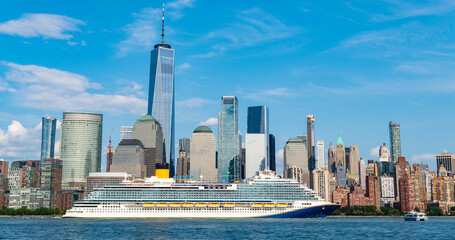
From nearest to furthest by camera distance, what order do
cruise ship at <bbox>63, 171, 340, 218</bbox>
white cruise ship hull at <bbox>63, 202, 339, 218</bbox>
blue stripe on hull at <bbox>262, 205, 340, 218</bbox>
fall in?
blue stripe on hull at <bbox>262, 205, 340, 218</bbox>
white cruise ship hull at <bbox>63, 202, 339, 218</bbox>
cruise ship at <bbox>63, 171, 340, 218</bbox>

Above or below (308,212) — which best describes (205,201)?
above

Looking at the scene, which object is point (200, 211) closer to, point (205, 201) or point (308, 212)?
point (205, 201)

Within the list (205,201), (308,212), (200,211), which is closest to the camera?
(308,212)

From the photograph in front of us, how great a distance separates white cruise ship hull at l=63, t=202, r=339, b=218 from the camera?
6467 inches

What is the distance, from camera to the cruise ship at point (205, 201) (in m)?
165

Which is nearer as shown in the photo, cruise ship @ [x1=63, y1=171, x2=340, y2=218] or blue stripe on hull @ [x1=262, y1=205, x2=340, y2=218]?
blue stripe on hull @ [x1=262, y1=205, x2=340, y2=218]

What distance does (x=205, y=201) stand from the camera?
554 ft

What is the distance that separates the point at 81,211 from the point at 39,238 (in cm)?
7466

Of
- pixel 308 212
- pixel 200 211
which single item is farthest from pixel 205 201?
pixel 308 212

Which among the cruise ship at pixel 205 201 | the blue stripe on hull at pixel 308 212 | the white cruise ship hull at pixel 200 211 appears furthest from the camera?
the cruise ship at pixel 205 201

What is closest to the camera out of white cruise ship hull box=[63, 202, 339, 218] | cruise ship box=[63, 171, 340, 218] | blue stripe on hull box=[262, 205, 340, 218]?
blue stripe on hull box=[262, 205, 340, 218]

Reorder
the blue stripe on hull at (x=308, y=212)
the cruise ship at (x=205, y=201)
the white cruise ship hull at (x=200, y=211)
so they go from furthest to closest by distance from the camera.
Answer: the cruise ship at (x=205, y=201) < the white cruise ship hull at (x=200, y=211) < the blue stripe on hull at (x=308, y=212)

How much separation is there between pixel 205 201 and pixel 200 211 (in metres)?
4.37

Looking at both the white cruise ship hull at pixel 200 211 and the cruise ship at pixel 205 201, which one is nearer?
the white cruise ship hull at pixel 200 211
